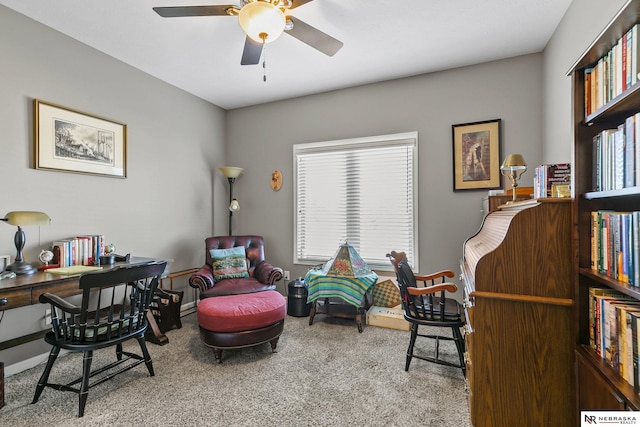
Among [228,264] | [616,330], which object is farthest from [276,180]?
[616,330]

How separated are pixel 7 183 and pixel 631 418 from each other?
12.5 feet

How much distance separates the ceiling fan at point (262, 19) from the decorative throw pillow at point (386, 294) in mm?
2553

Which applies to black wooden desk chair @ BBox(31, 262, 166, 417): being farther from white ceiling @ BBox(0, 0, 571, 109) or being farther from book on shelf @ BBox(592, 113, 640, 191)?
book on shelf @ BBox(592, 113, 640, 191)

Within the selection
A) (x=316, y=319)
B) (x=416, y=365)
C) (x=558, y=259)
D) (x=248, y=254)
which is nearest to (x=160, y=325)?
(x=248, y=254)

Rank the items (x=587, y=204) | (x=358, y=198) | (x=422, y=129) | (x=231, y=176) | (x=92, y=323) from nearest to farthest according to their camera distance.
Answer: (x=587, y=204) < (x=92, y=323) < (x=422, y=129) < (x=358, y=198) < (x=231, y=176)

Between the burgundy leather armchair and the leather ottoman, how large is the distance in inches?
19.1

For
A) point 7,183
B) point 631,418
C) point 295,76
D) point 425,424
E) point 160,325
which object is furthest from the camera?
point 295,76

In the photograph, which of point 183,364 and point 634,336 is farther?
point 183,364

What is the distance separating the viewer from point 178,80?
3.55 metres

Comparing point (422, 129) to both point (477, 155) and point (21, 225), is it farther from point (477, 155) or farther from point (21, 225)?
point (21, 225)

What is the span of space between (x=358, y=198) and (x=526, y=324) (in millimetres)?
2493

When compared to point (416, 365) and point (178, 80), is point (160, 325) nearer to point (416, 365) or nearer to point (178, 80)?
point (416, 365)

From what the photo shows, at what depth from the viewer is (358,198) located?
3.81 metres

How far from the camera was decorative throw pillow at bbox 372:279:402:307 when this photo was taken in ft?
11.6
